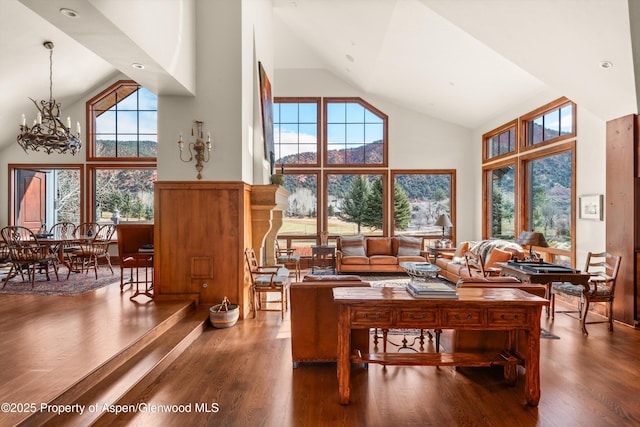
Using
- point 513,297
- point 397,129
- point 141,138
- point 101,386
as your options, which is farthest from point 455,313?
point 141,138

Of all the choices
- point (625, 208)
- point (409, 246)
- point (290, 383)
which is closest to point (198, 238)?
point (290, 383)

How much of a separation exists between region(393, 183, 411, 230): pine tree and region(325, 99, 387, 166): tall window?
93cm

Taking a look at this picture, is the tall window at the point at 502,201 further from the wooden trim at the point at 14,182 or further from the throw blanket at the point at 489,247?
the wooden trim at the point at 14,182

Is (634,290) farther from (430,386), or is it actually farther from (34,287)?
(34,287)

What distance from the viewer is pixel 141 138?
8.55m

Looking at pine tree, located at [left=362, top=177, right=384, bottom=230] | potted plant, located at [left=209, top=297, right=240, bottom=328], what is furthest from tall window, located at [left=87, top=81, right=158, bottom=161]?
potted plant, located at [left=209, top=297, right=240, bottom=328]

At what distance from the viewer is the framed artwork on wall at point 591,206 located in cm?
475

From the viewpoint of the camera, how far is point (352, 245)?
7.92 m

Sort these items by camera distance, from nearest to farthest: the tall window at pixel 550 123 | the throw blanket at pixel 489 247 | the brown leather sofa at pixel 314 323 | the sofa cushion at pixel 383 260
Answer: the brown leather sofa at pixel 314 323 → the tall window at pixel 550 123 → the throw blanket at pixel 489 247 → the sofa cushion at pixel 383 260

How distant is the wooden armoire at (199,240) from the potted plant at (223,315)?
0.28 metres

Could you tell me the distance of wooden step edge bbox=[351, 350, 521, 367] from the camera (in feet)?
8.29

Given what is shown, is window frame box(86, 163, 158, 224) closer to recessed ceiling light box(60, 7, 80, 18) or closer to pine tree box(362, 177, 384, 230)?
pine tree box(362, 177, 384, 230)

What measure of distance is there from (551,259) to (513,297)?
432 centimetres

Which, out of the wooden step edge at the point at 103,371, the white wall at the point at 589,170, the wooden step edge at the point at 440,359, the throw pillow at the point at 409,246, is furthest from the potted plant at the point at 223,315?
the white wall at the point at 589,170
